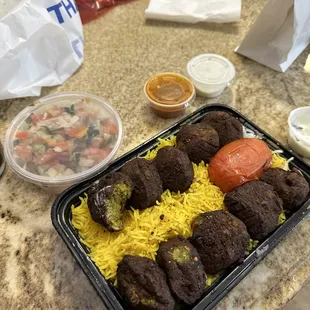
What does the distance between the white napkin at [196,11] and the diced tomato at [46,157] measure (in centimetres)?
88

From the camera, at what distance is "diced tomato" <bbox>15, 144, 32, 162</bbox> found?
41.4 inches

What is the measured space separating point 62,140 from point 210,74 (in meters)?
0.58

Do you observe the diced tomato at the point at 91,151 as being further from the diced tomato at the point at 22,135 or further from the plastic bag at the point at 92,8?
the plastic bag at the point at 92,8

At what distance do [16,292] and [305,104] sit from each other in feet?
3.65

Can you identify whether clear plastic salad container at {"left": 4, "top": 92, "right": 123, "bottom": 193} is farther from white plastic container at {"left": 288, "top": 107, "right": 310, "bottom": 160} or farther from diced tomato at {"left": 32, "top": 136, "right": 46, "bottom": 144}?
white plastic container at {"left": 288, "top": 107, "right": 310, "bottom": 160}

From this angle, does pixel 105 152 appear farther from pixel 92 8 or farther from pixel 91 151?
pixel 92 8

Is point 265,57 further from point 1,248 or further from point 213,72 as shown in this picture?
point 1,248

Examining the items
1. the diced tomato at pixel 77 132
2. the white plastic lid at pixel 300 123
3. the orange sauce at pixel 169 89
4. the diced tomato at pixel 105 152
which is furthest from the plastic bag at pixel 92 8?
the white plastic lid at pixel 300 123

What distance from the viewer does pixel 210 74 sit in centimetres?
133

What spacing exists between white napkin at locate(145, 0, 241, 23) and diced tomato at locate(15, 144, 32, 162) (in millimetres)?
893

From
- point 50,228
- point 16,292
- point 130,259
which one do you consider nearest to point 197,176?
point 130,259

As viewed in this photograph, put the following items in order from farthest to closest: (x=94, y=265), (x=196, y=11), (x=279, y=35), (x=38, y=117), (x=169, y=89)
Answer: (x=196, y=11) < (x=279, y=35) < (x=169, y=89) < (x=38, y=117) < (x=94, y=265)

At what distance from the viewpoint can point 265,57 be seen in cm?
146

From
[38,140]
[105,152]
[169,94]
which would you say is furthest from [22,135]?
[169,94]
